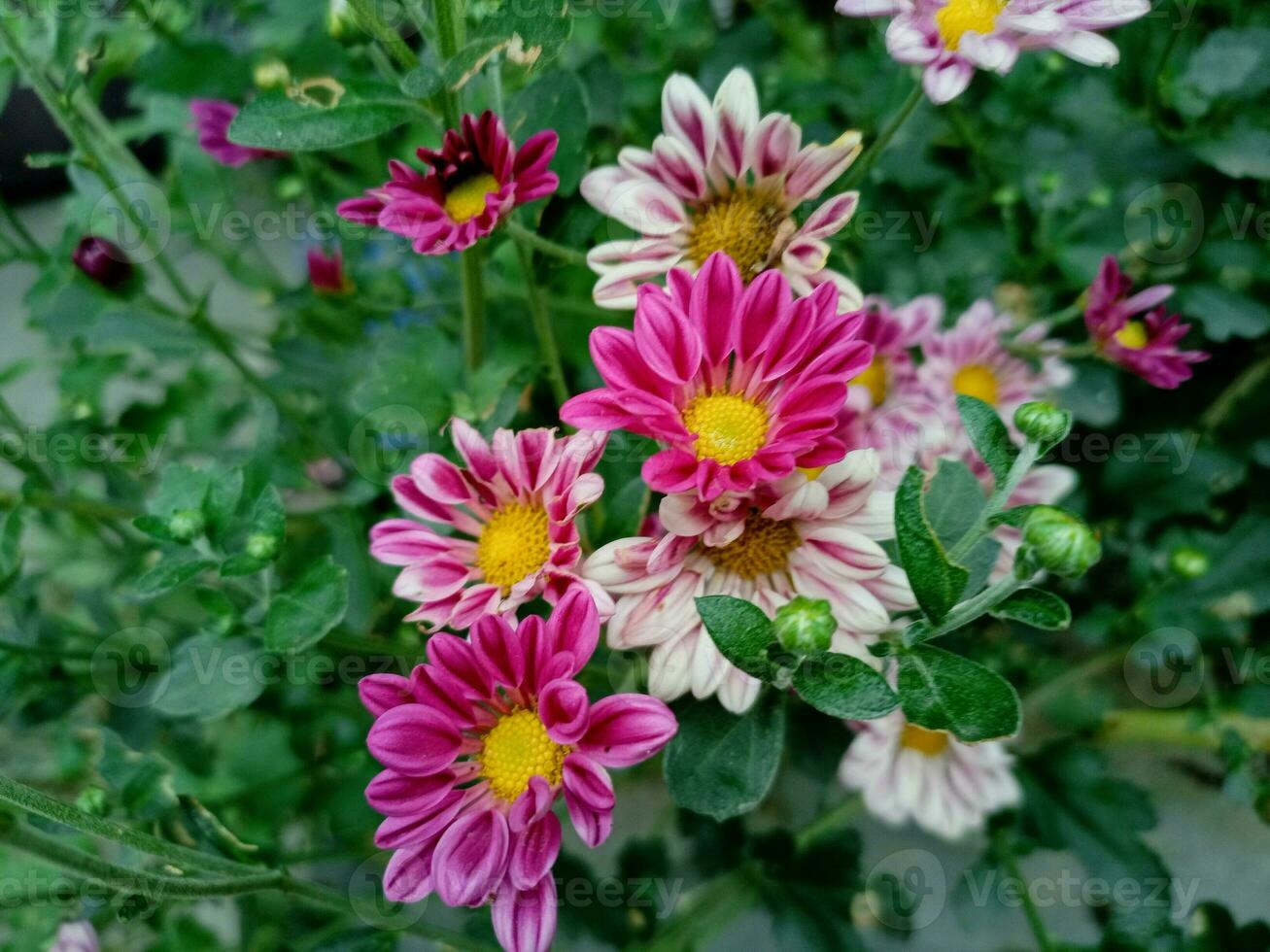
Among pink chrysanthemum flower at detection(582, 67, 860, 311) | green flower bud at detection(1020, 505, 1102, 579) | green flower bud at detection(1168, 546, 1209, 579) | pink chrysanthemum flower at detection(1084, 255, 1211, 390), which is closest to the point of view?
green flower bud at detection(1020, 505, 1102, 579)

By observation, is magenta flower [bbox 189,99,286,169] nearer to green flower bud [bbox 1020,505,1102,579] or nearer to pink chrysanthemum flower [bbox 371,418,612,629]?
pink chrysanthemum flower [bbox 371,418,612,629]

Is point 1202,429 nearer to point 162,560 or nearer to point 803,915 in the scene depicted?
point 803,915

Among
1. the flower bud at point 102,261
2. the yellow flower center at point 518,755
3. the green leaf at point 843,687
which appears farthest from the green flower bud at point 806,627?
the flower bud at point 102,261

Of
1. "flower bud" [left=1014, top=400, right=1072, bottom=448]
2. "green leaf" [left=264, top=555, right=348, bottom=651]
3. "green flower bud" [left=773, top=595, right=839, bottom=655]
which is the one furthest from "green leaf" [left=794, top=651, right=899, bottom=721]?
"green leaf" [left=264, top=555, right=348, bottom=651]

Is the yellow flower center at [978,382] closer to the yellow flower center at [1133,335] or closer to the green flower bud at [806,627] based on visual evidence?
the yellow flower center at [1133,335]

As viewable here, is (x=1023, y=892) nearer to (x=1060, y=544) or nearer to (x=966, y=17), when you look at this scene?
(x=1060, y=544)

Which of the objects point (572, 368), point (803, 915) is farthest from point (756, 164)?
point (803, 915)
